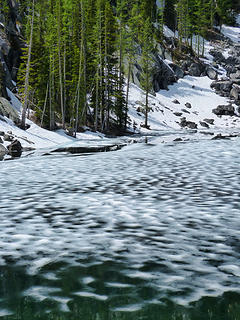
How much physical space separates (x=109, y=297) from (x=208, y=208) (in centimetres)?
316

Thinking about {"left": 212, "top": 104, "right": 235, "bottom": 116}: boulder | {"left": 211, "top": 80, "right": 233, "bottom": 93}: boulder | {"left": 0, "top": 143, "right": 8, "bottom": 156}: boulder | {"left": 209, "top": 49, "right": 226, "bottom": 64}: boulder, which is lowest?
{"left": 0, "top": 143, "right": 8, "bottom": 156}: boulder

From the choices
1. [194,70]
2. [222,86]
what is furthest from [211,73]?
[222,86]

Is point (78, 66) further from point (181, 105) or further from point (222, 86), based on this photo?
point (222, 86)

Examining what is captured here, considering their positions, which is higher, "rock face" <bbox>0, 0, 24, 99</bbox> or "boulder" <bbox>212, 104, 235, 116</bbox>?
"rock face" <bbox>0, 0, 24, 99</bbox>

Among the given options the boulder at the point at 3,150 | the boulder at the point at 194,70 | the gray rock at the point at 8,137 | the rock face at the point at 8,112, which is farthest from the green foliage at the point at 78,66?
the boulder at the point at 194,70

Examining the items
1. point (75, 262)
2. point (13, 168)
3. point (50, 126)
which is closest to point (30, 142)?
point (50, 126)

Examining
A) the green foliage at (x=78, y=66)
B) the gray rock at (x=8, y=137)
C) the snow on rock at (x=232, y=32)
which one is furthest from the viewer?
the snow on rock at (x=232, y=32)

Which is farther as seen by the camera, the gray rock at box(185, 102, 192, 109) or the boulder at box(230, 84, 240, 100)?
the boulder at box(230, 84, 240, 100)

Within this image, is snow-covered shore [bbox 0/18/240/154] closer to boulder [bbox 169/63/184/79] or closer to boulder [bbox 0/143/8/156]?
boulder [bbox 169/63/184/79]

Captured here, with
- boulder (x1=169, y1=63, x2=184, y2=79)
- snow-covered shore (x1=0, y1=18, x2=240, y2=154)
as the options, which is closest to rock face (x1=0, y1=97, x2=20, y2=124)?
snow-covered shore (x1=0, y1=18, x2=240, y2=154)

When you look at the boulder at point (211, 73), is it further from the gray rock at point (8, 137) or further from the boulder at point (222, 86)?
the gray rock at point (8, 137)

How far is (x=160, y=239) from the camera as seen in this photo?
3928 millimetres

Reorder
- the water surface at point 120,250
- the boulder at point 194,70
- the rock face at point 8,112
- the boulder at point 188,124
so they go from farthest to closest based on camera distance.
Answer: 1. the boulder at point 194,70
2. the boulder at point 188,124
3. the rock face at point 8,112
4. the water surface at point 120,250

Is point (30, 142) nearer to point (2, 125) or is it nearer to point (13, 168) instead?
point (2, 125)
